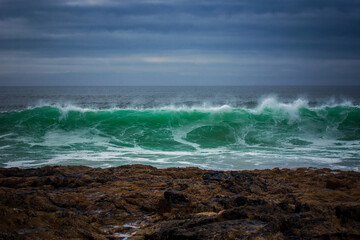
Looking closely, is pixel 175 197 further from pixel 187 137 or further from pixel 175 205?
pixel 187 137

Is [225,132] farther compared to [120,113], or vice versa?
[120,113]

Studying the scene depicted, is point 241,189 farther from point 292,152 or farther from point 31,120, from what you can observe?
point 31,120

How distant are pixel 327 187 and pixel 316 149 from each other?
680 centimetres

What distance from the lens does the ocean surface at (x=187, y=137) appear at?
9867mm

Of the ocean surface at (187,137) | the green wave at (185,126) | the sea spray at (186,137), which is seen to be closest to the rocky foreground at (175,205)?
the ocean surface at (187,137)

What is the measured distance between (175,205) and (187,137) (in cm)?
1024

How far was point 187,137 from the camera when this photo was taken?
14.5 m

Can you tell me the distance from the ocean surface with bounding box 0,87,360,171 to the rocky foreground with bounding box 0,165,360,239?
2.93 m

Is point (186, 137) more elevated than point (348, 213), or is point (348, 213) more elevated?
point (348, 213)

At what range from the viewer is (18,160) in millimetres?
9797

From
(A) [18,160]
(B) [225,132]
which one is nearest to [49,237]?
(A) [18,160]

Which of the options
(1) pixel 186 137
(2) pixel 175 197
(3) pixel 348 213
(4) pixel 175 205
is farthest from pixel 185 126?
(3) pixel 348 213

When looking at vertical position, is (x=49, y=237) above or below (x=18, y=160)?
above

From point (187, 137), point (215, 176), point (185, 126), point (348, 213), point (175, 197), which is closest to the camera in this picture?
point (348, 213)
